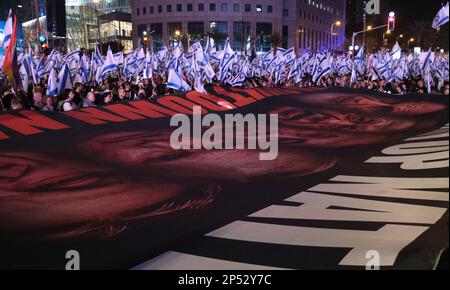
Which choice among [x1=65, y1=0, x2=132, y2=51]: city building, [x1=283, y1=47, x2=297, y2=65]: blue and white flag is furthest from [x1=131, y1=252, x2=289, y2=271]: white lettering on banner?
[x1=65, y1=0, x2=132, y2=51]: city building

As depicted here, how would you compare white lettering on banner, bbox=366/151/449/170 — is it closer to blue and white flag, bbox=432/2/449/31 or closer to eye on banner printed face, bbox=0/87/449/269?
eye on banner printed face, bbox=0/87/449/269

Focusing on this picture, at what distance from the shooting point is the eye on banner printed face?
415 cm

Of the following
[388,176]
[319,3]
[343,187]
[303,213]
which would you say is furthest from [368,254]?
[319,3]

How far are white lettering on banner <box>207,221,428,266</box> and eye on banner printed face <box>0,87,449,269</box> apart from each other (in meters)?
0.02

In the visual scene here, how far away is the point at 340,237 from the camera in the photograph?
4.38 meters

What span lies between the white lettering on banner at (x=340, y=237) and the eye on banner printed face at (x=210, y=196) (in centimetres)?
2

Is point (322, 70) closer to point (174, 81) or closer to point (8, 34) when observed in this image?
point (174, 81)

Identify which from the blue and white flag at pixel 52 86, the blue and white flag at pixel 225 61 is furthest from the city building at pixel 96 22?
the blue and white flag at pixel 52 86

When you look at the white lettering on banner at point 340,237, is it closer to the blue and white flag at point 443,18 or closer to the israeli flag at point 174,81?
the blue and white flag at point 443,18

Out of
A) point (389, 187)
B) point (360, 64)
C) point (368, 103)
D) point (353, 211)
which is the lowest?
point (353, 211)

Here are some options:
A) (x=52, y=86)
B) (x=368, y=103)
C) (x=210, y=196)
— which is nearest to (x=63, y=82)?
(x=52, y=86)

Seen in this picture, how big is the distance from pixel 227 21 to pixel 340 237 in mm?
97110

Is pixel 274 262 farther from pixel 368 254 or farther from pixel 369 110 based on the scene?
pixel 369 110

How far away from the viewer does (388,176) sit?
19.5 ft
